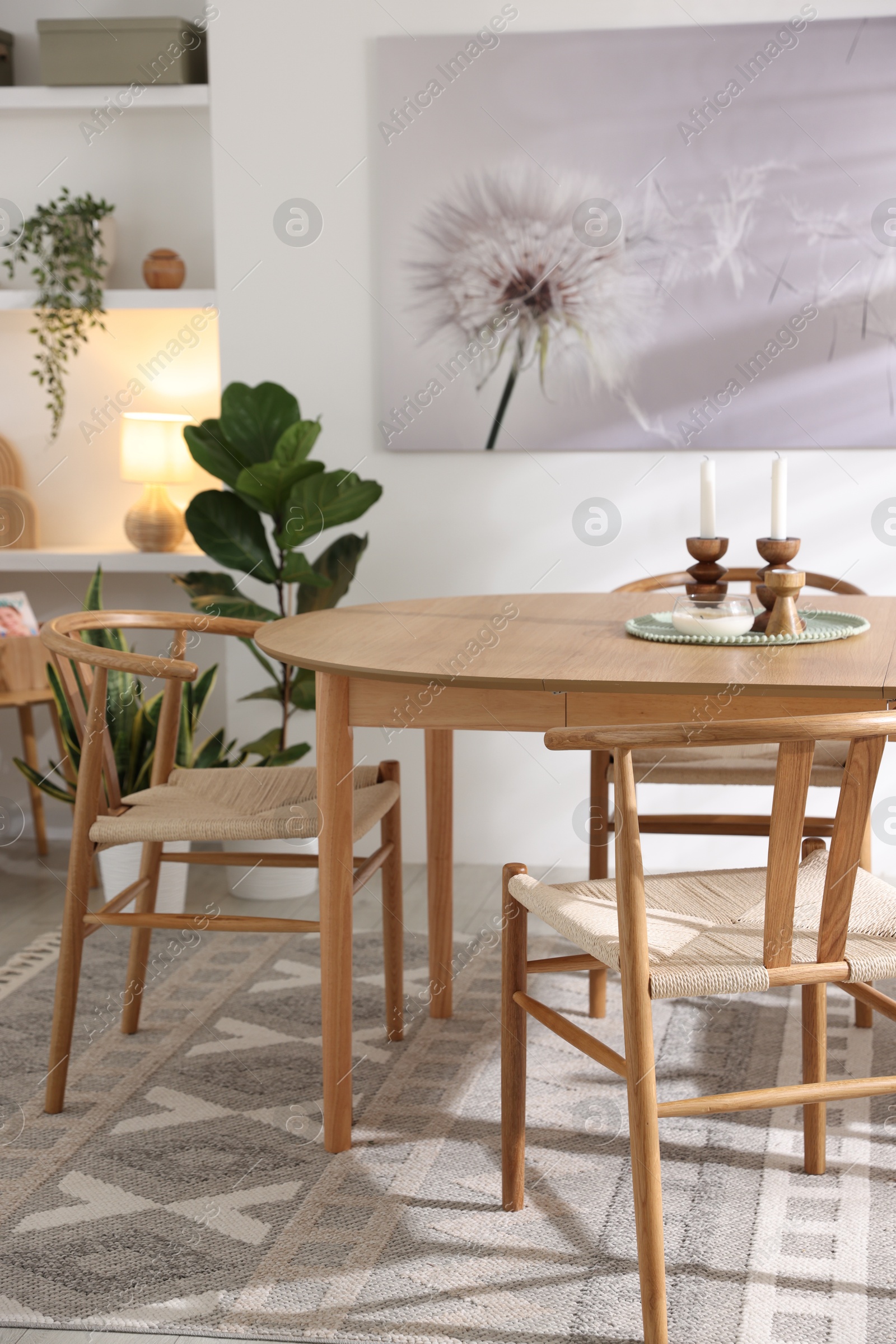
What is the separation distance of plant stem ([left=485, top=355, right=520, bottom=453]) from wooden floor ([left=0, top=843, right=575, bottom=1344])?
1204 millimetres

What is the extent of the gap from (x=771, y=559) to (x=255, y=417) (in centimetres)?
152

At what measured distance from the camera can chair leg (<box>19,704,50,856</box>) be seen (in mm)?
3678

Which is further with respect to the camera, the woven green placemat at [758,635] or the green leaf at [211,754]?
the green leaf at [211,754]

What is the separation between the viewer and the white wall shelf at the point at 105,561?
3.59 meters

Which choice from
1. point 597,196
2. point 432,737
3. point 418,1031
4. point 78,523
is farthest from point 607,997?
point 78,523

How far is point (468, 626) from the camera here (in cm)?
225

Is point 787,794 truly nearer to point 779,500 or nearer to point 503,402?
point 779,500

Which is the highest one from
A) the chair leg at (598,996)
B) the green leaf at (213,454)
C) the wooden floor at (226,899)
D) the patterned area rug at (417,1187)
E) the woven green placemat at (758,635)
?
the green leaf at (213,454)

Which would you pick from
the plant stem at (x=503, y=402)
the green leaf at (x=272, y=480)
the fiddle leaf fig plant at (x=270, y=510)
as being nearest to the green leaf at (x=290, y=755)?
the fiddle leaf fig plant at (x=270, y=510)

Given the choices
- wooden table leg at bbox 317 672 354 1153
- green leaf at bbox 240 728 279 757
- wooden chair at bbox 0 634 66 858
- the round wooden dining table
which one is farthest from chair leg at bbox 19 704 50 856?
wooden table leg at bbox 317 672 354 1153

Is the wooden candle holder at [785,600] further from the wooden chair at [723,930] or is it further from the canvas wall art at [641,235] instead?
the canvas wall art at [641,235]

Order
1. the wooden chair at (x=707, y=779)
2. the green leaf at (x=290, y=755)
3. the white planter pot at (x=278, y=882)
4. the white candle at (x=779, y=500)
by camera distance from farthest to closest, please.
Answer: the white planter pot at (x=278, y=882) → the green leaf at (x=290, y=755) → the wooden chair at (x=707, y=779) → the white candle at (x=779, y=500)

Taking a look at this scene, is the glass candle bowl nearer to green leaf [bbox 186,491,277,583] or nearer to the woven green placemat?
the woven green placemat

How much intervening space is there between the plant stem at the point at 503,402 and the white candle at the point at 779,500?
1.47 meters
